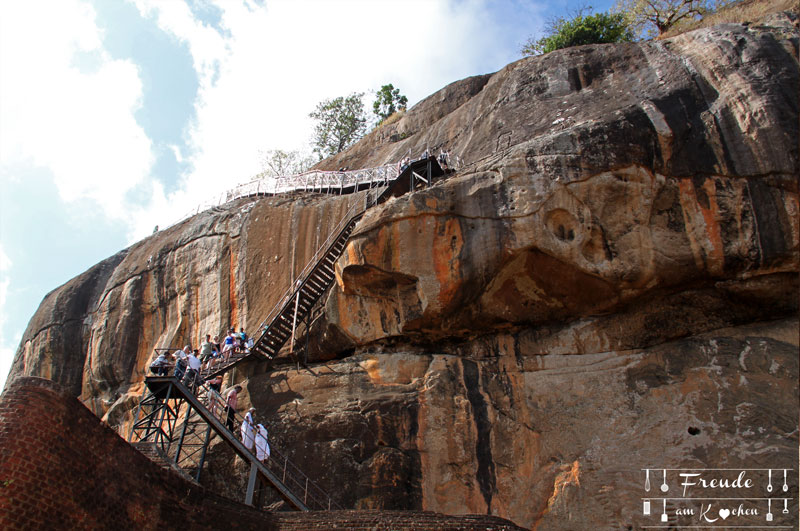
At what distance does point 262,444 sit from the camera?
13953 millimetres

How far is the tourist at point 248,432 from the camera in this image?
1387 cm

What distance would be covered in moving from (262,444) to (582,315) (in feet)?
26.8

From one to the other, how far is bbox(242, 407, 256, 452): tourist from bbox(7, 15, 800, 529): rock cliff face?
759 millimetres

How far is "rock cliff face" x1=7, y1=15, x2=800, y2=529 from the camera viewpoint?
1377 centimetres

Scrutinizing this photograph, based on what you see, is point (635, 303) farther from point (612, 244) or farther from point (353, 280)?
point (353, 280)

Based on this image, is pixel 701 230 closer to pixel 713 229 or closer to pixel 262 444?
pixel 713 229

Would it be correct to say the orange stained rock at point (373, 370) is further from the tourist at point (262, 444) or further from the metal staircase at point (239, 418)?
the tourist at point (262, 444)

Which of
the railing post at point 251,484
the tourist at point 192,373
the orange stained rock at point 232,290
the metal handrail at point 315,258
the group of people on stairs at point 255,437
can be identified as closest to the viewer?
the railing post at point 251,484

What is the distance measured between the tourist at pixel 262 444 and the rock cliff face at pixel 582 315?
0.52m

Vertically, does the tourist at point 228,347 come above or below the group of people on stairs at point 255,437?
above

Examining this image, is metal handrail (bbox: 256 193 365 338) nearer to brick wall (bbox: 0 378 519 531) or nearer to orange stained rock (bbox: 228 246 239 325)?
orange stained rock (bbox: 228 246 239 325)

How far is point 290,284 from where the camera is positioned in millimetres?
19859

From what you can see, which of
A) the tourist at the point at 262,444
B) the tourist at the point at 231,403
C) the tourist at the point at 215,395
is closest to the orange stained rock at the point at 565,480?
the tourist at the point at 262,444

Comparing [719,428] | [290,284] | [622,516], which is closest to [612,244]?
[719,428]
